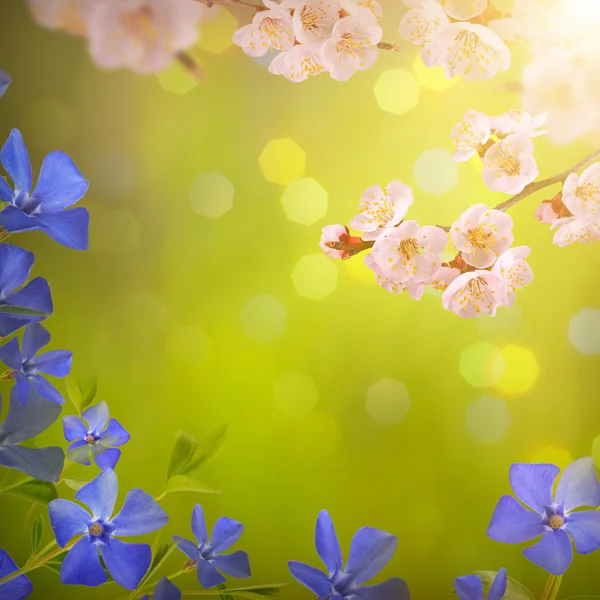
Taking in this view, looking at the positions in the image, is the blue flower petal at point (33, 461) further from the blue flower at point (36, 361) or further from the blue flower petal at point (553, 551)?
the blue flower petal at point (553, 551)

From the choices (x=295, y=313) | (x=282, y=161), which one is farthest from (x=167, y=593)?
(x=282, y=161)

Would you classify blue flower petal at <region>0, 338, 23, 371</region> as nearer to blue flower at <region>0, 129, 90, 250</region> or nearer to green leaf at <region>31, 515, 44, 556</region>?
blue flower at <region>0, 129, 90, 250</region>

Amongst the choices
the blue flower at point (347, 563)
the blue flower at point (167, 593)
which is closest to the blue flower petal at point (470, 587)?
the blue flower at point (347, 563)

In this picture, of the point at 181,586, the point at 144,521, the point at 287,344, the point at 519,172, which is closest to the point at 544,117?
the point at 519,172

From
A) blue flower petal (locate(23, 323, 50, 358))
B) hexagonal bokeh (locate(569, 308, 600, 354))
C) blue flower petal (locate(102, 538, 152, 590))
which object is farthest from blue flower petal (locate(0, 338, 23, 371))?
hexagonal bokeh (locate(569, 308, 600, 354))

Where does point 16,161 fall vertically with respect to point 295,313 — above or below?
above

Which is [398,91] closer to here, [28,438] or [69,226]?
[69,226]
